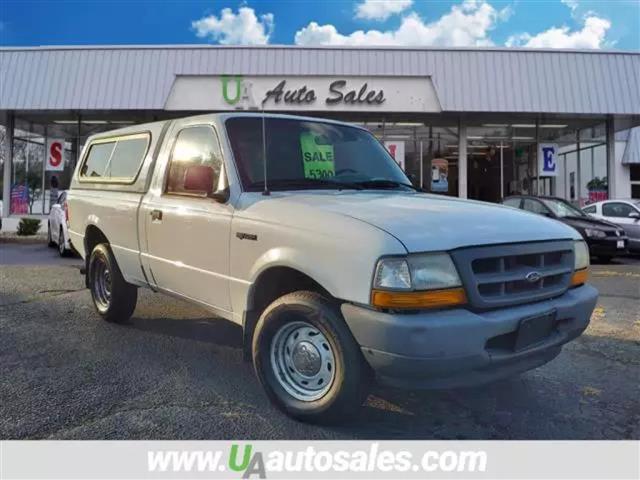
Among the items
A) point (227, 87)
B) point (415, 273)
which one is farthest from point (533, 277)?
point (227, 87)

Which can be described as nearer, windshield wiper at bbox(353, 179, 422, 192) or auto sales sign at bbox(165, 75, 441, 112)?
windshield wiper at bbox(353, 179, 422, 192)

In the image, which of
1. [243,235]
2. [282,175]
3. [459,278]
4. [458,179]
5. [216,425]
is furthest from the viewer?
[458,179]

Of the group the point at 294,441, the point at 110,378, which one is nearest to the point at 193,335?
the point at 110,378

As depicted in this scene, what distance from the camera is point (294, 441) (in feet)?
9.03

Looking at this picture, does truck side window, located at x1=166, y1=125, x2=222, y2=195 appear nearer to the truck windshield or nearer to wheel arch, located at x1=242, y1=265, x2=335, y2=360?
the truck windshield

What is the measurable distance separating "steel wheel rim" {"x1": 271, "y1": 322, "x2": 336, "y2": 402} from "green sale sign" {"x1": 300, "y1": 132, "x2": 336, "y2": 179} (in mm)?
1259

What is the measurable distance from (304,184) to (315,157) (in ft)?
1.07

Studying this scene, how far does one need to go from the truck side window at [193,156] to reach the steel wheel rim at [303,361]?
1.23m

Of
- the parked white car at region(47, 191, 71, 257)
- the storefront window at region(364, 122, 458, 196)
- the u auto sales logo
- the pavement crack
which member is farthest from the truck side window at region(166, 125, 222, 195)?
the storefront window at region(364, 122, 458, 196)

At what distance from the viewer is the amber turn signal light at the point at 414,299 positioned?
2549 millimetres

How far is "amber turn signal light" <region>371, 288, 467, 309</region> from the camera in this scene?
255 cm

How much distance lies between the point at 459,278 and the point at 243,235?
144 centimetres

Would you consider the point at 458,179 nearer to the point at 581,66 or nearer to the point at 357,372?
the point at 581,66

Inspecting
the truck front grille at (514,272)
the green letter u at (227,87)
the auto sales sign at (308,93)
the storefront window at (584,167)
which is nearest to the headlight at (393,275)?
the truck front grille at (514,272)
